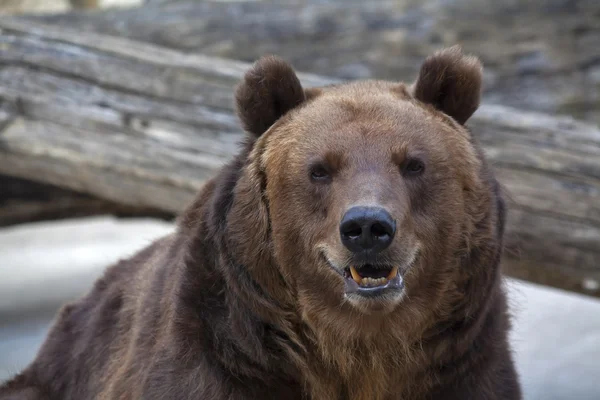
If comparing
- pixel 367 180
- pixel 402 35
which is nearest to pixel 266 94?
pixel 367 180

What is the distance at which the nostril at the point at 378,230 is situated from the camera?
3473 millimetres

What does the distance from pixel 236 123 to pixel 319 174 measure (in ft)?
9.60

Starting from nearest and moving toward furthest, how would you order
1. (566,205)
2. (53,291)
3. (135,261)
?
(135,261)
(566,205)
(53,291)

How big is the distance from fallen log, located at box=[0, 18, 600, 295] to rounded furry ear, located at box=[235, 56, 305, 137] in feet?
8.03

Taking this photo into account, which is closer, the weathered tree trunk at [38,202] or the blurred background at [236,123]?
the blurred background at [236,123]

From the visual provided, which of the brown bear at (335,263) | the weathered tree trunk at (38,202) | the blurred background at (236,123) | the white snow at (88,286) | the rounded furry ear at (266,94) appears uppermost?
the rounded furry ear at (266,94)

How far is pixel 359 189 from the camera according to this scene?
3660 mm

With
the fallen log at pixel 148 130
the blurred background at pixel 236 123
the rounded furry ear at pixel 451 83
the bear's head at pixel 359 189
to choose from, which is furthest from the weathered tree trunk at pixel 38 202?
the rounded furry ear at pixel 451 83

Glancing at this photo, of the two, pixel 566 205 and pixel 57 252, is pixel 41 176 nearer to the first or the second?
pixel 566 205

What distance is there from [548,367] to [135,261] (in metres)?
3.45

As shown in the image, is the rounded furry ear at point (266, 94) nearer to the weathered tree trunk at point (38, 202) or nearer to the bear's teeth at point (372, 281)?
the bear's teeth at point (372, 281)

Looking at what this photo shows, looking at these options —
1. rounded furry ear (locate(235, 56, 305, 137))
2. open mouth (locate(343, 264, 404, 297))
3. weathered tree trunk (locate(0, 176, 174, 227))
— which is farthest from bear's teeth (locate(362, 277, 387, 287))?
weathered tree trunk (locate(0, 176, 174, 227))

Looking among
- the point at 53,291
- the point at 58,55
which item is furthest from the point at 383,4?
the point at 53,291

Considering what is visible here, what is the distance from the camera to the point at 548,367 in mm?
7141
